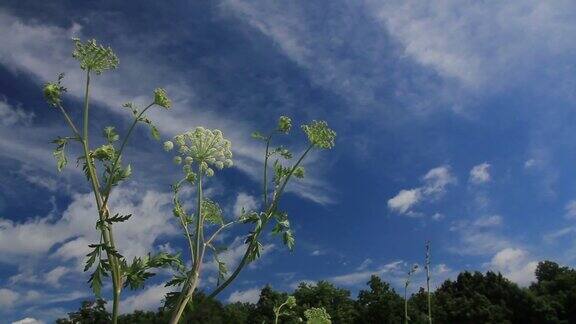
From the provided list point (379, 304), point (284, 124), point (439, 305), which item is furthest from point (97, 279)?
point (439, 305)

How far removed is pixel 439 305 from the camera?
97.1 m

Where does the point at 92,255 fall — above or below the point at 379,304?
below

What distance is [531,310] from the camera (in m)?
91.0

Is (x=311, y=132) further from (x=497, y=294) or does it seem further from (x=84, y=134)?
(x=497, y=294)

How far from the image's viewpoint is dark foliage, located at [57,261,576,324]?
286ft

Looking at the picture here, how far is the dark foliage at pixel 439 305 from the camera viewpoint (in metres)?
87.2

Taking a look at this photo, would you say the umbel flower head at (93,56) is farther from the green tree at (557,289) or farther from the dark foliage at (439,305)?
the green tree at (557,289)

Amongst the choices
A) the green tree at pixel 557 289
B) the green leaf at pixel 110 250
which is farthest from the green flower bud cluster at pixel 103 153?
the green tree at pixel 557 289

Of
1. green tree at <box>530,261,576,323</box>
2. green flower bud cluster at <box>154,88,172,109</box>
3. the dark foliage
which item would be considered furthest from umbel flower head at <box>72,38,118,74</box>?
green tree at <box>530,261,576,323</box>

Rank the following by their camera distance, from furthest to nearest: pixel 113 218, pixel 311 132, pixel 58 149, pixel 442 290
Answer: pixel 442 290 < pixel 311 132 < pixel 58 149 < pixel 113 218

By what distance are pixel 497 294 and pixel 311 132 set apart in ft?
320

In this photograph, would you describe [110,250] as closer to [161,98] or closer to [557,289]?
[161,98]

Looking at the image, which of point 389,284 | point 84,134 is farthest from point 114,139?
point 389,284


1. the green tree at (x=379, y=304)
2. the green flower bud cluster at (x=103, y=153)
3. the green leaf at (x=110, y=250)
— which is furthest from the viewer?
the green tree at (x=379, y=304)
